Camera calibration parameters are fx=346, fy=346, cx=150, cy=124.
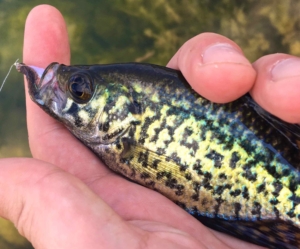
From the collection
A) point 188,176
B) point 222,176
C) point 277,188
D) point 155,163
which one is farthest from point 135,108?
point 277,188

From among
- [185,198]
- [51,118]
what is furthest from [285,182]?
[51,118]

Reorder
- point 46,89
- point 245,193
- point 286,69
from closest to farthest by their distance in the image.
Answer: point 286,69, point 245,193, point 46,89

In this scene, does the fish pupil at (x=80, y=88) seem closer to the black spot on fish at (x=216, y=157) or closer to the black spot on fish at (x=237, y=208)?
the black spot on fish at (x=216, y=157)

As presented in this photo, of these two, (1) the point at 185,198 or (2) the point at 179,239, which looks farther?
(1) the point at 185,198

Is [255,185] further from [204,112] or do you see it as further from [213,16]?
[213,16]

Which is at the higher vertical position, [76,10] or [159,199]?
[76,10]

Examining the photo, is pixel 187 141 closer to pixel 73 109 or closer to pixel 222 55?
pixel 222 55
